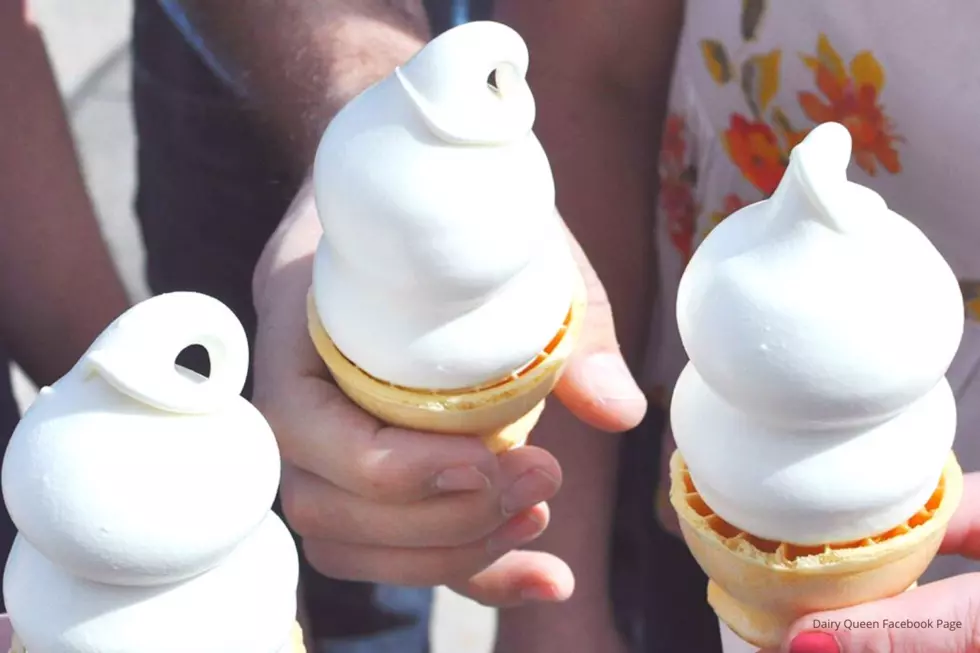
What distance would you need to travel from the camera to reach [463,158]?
1.07 meters

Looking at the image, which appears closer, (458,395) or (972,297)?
(458,395)

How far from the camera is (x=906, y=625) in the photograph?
3.26 ft

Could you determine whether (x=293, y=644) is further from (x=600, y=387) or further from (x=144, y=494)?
(x=600, y=387)

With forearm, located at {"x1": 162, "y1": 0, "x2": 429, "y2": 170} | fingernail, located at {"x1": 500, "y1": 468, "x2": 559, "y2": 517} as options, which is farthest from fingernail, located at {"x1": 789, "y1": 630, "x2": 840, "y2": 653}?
forearm, located at {"x1": 162, "y1": 0, "x2": 429, "y2": 170}

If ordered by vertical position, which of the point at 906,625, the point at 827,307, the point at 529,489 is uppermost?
the point at 827,307

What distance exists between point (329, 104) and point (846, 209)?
0.94 metres

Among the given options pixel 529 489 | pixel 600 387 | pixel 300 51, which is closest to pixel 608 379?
pixel 600 387

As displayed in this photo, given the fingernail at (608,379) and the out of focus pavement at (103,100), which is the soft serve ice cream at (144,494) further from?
the out of focus pavement at (103,100)

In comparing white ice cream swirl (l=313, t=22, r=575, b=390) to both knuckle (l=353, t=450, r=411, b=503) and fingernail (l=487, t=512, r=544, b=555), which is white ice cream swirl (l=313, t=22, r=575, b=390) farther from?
fingernail (l=487, t=512, r=544, b=555)

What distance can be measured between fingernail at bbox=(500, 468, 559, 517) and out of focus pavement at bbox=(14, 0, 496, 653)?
6.58 feet

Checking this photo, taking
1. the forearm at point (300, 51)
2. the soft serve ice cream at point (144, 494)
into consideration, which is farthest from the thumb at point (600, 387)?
the forearm at point (300, 51)

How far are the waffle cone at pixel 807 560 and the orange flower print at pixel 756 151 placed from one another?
20.8 inches

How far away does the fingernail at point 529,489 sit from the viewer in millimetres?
1290

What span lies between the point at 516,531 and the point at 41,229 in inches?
38.0
